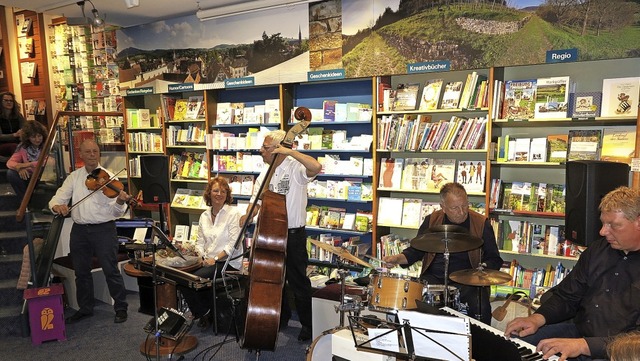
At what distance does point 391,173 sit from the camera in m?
4.86

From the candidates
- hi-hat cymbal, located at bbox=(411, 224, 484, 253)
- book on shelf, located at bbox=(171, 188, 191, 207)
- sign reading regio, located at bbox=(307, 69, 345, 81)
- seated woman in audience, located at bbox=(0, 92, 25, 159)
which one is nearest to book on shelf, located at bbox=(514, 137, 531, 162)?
hi-hat cymbal, located at bbox=(411, 224, 484, 253)

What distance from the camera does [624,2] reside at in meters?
3.69

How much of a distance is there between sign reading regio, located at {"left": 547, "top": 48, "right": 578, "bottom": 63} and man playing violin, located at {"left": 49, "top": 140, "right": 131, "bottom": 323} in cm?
401

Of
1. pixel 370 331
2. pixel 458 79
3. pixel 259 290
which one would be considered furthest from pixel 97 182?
pixel 458 79

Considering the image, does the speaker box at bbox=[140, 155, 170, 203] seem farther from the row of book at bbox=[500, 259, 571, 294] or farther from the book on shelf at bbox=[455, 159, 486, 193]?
the row of book at bbox=[500, 259, 571, 294]

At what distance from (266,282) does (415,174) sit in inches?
87.9

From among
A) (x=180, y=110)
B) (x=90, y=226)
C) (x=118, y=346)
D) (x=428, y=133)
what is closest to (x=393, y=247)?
(x=428, y=133)

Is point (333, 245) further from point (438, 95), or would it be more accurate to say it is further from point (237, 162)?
point (438, 95)

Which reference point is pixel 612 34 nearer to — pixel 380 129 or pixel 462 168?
pixel 462 168

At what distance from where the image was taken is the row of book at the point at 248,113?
543cm

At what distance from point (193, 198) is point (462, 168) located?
11.6ft

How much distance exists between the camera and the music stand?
194cm

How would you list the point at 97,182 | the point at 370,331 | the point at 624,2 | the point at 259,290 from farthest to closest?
1. the point at 97,182
2. the point at 624,2
3. the point at 259,290
4. the point at 370,331

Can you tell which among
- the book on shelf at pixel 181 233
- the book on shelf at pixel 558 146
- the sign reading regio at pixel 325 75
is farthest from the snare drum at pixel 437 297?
the book on shelf at pixel 181 233
